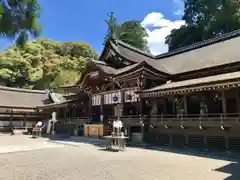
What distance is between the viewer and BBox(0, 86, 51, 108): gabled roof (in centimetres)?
3325

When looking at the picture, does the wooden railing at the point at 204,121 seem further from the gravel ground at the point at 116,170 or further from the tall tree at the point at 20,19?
the tall tree at the point at 20,19

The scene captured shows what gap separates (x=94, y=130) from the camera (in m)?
19.5

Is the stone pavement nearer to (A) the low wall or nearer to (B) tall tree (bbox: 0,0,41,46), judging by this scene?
(A) the low wall

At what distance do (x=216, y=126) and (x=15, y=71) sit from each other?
134 feet

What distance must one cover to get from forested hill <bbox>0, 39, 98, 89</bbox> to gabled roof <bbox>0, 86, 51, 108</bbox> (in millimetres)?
7198

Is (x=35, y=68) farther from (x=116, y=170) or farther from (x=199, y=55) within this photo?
(x=116, y=170)

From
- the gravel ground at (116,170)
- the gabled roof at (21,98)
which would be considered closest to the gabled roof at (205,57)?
the gravel ground at (116,170)

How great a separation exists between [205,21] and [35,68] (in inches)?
1333

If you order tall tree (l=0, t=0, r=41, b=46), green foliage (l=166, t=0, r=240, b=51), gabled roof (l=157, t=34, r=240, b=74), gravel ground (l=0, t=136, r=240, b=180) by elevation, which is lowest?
gravel ground (l=0, t=136, r=240, b=180)

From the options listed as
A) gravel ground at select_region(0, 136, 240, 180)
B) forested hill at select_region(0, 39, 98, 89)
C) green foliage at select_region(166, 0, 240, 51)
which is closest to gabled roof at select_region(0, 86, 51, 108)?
forested hill at select_region(0, 39, 98, 89)

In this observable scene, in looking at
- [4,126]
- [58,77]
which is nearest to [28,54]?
[58,77]

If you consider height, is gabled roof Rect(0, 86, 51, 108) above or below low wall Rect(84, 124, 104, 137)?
above

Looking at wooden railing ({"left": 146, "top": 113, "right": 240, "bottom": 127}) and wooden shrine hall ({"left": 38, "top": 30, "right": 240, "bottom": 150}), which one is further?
wooden shrine hall ({"left": 38, "top": 30, "right": 240, "bottom": 150})

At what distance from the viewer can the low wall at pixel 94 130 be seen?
18.8 m
